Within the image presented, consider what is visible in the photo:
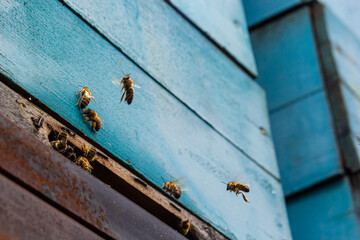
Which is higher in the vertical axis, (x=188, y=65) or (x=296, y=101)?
(x=296, y=101)

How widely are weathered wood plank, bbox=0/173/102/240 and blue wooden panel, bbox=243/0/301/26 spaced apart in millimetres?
3997

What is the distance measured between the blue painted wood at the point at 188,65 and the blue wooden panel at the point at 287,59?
1.27m

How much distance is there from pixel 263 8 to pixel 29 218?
423 cm

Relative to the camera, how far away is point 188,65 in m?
2.78

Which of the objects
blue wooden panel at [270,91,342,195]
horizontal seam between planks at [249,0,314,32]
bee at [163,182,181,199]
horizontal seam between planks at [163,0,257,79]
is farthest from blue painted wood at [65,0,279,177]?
horizontal seam between planks at [249,0,314,32]

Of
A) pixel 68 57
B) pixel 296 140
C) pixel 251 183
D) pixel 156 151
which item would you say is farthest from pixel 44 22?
pixel 296 140

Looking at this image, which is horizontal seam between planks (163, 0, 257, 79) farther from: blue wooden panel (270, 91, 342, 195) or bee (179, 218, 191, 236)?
bee (179, 218, 191, 236)

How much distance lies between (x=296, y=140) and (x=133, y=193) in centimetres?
262

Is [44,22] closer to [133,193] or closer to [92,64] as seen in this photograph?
[92,64]

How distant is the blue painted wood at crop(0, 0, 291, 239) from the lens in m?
1.82

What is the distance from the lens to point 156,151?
2189mm

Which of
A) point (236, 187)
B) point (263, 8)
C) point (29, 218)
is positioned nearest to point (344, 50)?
point (263, 8)

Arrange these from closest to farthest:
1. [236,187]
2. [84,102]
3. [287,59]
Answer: [84,102] → [236,187] → [287,59]

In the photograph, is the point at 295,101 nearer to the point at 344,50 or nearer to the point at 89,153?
the point at 344,50
